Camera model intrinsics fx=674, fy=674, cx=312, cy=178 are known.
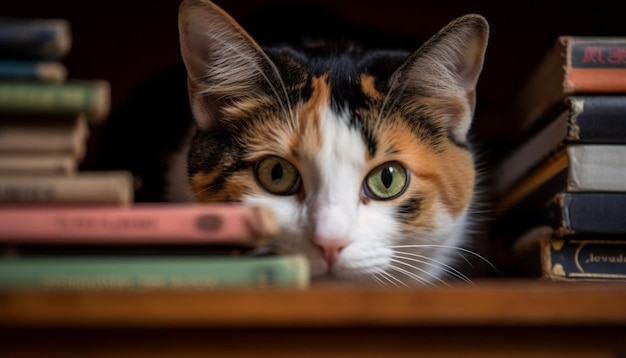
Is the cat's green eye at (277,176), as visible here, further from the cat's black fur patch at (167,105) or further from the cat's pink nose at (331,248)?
the cat's black fur patch at (167,105)

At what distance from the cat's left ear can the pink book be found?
1.46 ft

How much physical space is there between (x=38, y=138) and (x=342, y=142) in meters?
0.40

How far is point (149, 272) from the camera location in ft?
2.17

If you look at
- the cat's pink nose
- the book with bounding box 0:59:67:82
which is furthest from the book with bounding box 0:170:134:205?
the cat's pink nose

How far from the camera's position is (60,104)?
0.68 metres

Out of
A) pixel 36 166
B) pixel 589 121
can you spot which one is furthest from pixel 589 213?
pixel 36 166

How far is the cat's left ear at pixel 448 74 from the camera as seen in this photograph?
995mm

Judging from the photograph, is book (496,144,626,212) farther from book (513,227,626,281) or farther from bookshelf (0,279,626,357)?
bookshelf (0,279,626,357)

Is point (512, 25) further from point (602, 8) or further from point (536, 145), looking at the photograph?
Result: point (536, 145)

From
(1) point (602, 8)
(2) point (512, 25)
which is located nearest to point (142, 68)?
(2) point (512, 25)

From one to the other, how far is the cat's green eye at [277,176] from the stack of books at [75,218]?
258mm

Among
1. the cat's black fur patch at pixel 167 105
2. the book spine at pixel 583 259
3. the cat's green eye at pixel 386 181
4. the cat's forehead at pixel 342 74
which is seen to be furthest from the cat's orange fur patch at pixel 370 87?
the book spine at pixel 583 259

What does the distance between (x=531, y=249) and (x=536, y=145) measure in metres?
0.19

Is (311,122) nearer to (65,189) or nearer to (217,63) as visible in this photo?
(217,63)
